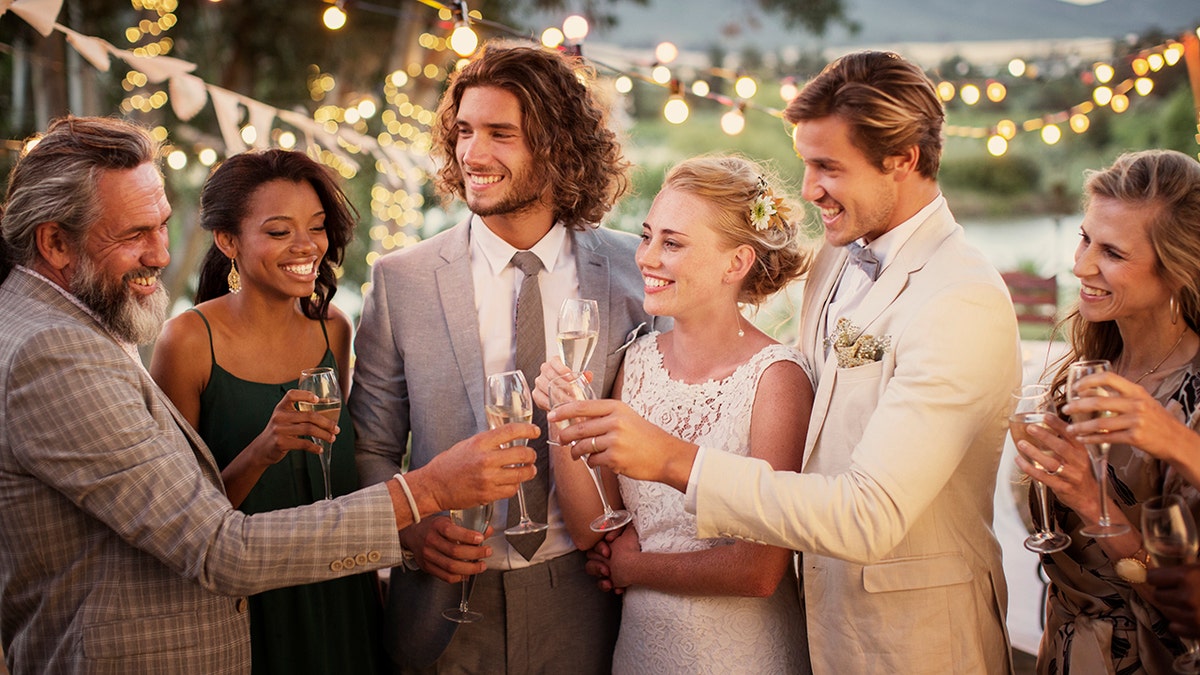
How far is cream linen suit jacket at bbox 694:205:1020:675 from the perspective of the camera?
203 centimetres

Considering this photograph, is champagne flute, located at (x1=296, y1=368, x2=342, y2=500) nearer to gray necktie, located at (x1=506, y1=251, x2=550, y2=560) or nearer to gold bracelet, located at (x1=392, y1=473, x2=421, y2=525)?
gold bracelet, located at (x1=392, y1=473, x2=421, y2=525)

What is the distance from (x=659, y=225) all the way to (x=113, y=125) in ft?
4.27

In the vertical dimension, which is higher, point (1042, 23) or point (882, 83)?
point (1042, 23)

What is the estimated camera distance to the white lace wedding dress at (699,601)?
244 cm

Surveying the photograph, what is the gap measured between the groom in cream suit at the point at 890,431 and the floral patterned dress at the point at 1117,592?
0.16 metres

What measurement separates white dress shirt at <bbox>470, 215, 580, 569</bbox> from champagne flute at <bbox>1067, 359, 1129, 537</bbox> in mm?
1307

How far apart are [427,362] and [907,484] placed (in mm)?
1288

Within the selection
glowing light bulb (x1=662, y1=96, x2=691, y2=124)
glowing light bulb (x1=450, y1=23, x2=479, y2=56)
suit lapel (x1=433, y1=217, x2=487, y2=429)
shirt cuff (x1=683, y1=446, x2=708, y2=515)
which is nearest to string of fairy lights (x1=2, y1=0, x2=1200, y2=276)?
glowing light bulb (x1=662, y1=96, x2=691, y2=124)

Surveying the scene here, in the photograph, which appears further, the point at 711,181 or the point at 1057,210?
the point at 1057,210

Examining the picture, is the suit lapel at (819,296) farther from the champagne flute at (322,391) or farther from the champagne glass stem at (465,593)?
the champagne flute at (322,391)

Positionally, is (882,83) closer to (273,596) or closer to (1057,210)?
(273,596)

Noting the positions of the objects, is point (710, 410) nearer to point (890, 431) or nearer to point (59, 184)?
point (890, 431)

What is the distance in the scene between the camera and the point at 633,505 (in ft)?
8.55

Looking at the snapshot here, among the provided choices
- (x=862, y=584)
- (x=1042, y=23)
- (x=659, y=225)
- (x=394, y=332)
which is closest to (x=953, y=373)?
(x=862, y=584)
